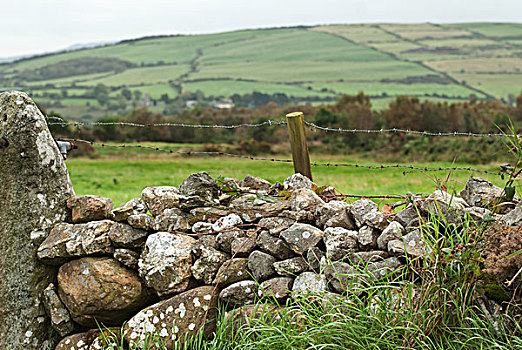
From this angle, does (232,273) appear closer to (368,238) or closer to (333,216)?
(333,216)

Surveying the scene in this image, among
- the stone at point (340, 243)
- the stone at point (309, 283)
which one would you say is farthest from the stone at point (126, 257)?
the stone at point (340, 243)

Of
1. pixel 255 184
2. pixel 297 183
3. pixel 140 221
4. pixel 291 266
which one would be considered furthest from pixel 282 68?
pixel 291 266

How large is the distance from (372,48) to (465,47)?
22.2 metres

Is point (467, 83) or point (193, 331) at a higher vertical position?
point (193, 331)

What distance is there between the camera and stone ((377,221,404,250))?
3.64 meters

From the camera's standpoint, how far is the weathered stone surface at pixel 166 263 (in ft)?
13.3

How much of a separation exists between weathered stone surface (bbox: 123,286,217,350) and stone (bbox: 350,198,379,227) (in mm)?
1399

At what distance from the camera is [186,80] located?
3332 inches

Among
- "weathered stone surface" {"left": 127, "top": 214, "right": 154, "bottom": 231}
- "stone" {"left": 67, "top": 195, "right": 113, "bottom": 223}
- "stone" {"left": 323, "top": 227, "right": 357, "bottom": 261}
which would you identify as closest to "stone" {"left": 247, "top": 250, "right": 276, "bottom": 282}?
"stone" {"left": 323, "top": 227, "right": 357, "bottom": 261}

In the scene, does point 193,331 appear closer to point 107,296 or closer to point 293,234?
point 107,296

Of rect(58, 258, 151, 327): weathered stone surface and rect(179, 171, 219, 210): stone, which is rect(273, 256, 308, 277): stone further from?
rect(58, 258, 151, 327): weathered stone surface

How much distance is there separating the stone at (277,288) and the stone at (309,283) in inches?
2.8

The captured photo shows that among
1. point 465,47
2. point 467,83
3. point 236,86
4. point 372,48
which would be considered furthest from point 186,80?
point 465,47

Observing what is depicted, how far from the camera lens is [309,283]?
12.2ft
